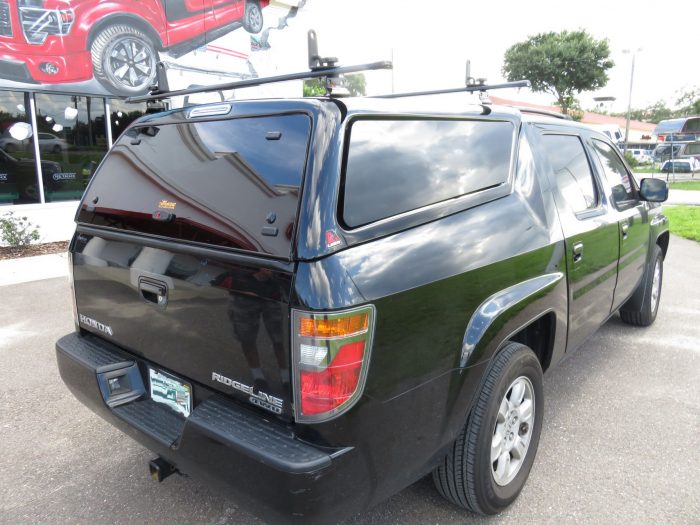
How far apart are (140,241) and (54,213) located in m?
8.55

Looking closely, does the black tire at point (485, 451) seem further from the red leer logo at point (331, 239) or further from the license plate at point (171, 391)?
the license plate at point (171, 391)

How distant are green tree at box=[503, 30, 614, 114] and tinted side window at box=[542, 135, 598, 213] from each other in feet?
119

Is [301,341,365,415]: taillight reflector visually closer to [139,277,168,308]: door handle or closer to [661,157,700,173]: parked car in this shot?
[139,277,168,308]: door handle

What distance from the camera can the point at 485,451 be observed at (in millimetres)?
2363

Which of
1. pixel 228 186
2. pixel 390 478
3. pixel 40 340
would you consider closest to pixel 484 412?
Answer: pixel 390 478

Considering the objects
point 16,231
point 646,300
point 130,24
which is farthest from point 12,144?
point 646,300

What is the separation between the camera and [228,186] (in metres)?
2.15

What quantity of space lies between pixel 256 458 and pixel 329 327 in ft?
1.68

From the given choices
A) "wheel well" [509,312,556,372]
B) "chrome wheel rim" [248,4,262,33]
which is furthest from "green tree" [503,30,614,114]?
"wheel well" [509,312,556,372]

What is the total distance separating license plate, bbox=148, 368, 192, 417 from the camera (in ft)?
7.51

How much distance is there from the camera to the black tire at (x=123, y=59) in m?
9.98

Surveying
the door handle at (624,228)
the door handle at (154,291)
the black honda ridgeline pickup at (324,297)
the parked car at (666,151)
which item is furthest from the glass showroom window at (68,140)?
the parked car at (666,151)

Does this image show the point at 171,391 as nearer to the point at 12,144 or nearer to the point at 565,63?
the point at 12,144

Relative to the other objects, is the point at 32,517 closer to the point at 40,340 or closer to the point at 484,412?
the point at 484,412
